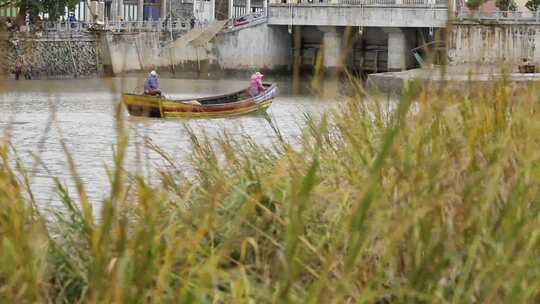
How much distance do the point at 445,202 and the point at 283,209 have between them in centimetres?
75

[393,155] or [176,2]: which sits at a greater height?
[176,2]

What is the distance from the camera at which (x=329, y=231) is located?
490 centimetres

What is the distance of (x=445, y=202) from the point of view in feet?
14.7

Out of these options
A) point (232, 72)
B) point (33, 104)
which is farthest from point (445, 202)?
point (232, 72)

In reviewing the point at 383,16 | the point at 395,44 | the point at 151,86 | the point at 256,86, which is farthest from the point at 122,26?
the point at 151,86

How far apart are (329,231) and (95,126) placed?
1993 cm

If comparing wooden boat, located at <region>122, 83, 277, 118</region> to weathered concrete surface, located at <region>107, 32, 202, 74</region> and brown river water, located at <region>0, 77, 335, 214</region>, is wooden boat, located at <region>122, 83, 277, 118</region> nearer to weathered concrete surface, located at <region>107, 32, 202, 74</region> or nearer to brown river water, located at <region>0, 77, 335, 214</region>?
brown river water, located at <region>0, 77, 335, 214</region>

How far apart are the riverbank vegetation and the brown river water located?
0.33 metres

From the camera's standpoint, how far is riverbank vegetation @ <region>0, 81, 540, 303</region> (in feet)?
12.0

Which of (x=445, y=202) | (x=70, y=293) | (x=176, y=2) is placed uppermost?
(x=176, y=2)

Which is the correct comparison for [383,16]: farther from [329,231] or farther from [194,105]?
[329,231]

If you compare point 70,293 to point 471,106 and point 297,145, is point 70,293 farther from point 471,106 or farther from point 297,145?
point 297,145

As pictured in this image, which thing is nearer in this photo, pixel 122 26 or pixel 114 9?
pixel 122 26

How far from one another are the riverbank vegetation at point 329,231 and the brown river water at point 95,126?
33 centimetres
